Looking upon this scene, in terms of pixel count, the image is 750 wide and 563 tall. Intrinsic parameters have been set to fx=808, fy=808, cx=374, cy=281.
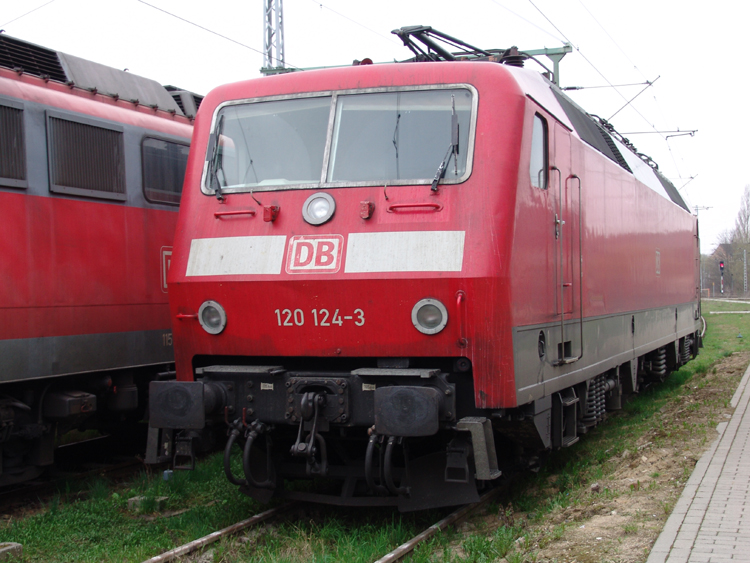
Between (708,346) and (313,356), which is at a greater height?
(313,356)

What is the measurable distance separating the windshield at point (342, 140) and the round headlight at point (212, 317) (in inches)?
35.9

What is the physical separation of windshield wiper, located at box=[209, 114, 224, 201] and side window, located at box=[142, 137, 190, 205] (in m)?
1.93

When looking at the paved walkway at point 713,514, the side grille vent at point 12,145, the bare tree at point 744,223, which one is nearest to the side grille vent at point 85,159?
the side grille vent at point 12,145

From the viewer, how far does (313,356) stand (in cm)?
571

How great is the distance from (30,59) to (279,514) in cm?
456

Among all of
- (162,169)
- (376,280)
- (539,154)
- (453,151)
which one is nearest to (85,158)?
(162,169)

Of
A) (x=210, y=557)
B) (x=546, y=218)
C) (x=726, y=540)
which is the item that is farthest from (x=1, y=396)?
(x=726, y=540)

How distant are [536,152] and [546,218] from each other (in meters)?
0.50

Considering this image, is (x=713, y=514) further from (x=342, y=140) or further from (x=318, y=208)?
(x=342, y=140)

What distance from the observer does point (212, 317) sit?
587cm

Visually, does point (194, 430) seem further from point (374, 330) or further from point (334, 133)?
point (334, 133)

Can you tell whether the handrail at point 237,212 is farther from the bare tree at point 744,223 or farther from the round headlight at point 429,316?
the bare tree at point 744,223

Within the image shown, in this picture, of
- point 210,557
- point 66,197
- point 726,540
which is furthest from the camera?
point 66,197

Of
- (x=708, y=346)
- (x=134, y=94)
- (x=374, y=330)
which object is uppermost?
(x=134, y=94)
